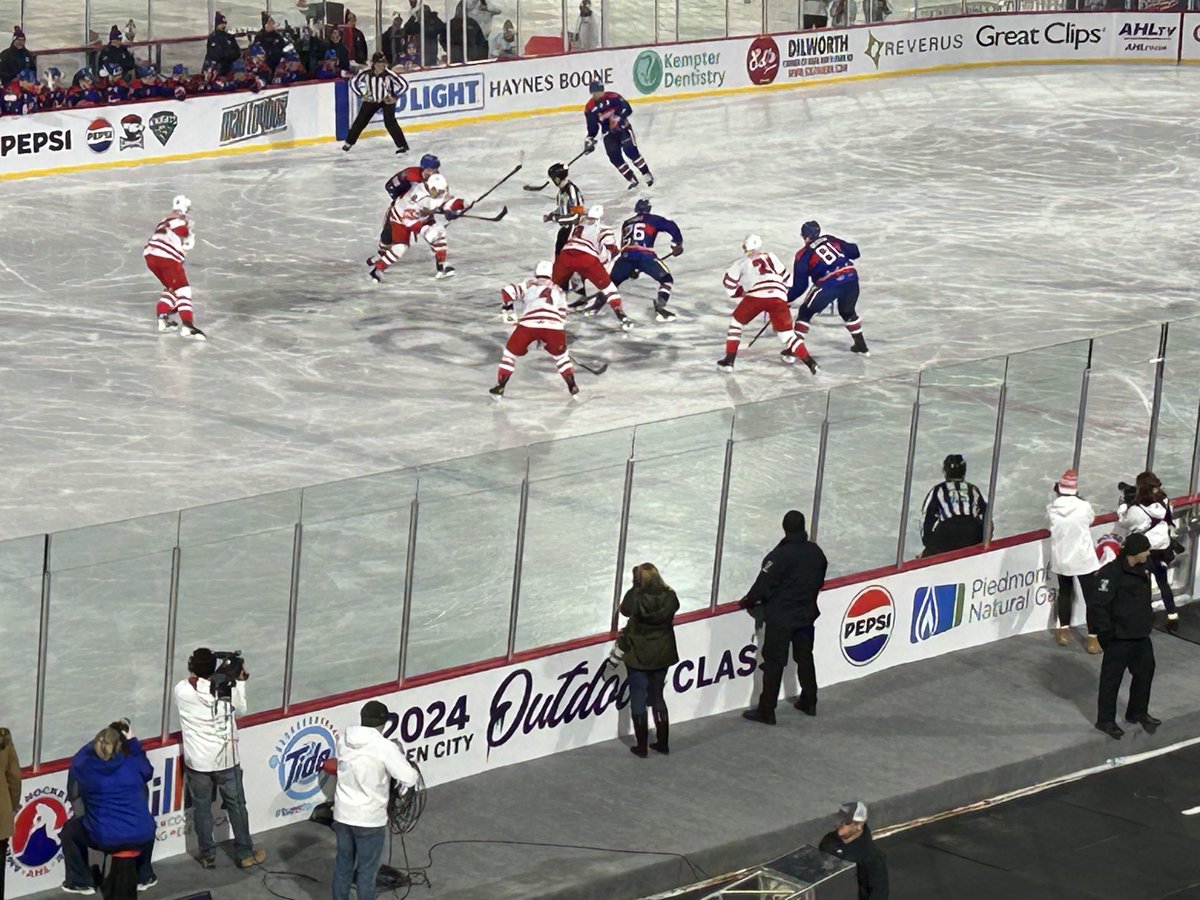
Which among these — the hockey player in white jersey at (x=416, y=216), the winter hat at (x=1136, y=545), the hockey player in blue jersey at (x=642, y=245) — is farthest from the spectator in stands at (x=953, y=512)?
the hockey player in white jersey at (x=416, y=216)

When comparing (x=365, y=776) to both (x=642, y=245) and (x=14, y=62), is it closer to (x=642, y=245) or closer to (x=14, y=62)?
(x=642, y=245)

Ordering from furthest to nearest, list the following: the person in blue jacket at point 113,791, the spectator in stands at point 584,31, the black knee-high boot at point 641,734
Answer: the spectator in stands at point 584,31, the black knee-high boot at point 641,734, the person in blue jacket at point 113,791

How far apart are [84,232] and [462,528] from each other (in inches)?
523

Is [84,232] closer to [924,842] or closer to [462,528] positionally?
[462,528]

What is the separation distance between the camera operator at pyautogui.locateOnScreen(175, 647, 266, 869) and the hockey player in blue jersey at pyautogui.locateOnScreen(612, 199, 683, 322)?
997 cm

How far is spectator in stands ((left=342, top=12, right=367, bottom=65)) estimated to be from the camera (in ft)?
93.4

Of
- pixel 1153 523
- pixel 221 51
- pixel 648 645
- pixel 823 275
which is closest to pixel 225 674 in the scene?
pixel 648 645

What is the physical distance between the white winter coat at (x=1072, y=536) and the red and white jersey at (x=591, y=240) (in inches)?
273

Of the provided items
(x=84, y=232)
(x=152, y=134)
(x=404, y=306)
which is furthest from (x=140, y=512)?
(x=152, y=134)

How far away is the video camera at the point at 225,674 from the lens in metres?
10.3

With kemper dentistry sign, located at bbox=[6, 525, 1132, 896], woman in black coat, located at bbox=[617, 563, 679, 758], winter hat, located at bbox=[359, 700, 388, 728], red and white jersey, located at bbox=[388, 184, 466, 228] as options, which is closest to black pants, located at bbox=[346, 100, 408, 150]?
red and white jersey, located at bbox=[388, 184, 466, 228]

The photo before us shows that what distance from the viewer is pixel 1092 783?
38.9ft

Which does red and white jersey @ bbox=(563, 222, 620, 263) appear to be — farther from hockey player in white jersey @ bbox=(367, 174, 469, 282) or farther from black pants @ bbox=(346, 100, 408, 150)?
black pants @ bbox=(346, 100, 408, 150)

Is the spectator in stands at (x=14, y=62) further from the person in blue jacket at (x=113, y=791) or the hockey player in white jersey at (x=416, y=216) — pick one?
the person in blue jacket at (x=113, y=791)
